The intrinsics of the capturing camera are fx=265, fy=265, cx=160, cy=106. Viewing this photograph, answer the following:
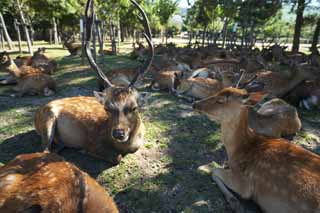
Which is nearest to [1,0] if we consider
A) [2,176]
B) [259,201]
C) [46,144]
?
[46,144]

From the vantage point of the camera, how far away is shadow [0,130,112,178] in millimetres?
3611

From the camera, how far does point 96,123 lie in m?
3.89

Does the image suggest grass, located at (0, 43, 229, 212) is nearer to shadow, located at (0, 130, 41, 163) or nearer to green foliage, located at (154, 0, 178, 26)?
shadow, located at (0, 130, 41, 163)

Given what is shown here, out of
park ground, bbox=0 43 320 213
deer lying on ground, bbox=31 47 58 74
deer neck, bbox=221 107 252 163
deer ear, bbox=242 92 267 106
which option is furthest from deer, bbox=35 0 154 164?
deer lying on ground, bbox=31 47 58 74

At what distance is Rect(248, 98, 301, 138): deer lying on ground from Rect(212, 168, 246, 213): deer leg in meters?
1.57

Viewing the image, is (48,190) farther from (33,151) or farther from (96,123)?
(33,151)

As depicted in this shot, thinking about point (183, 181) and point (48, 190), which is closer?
point (48, 190)

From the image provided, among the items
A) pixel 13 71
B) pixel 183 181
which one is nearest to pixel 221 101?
pixel 183 181

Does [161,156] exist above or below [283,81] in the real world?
below

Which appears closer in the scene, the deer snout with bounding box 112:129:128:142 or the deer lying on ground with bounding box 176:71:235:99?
the deer snout with bounding box 112:129:128:142

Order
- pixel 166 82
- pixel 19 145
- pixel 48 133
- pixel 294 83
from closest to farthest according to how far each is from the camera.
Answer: pixel 48 133 < pixel 19 145 < pixel 294 83 < pixel 166 82

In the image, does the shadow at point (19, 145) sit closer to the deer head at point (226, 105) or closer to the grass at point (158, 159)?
the grass at point (158, 159)

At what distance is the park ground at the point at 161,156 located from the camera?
303 centimetres

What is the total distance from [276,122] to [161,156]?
6.78 ft
